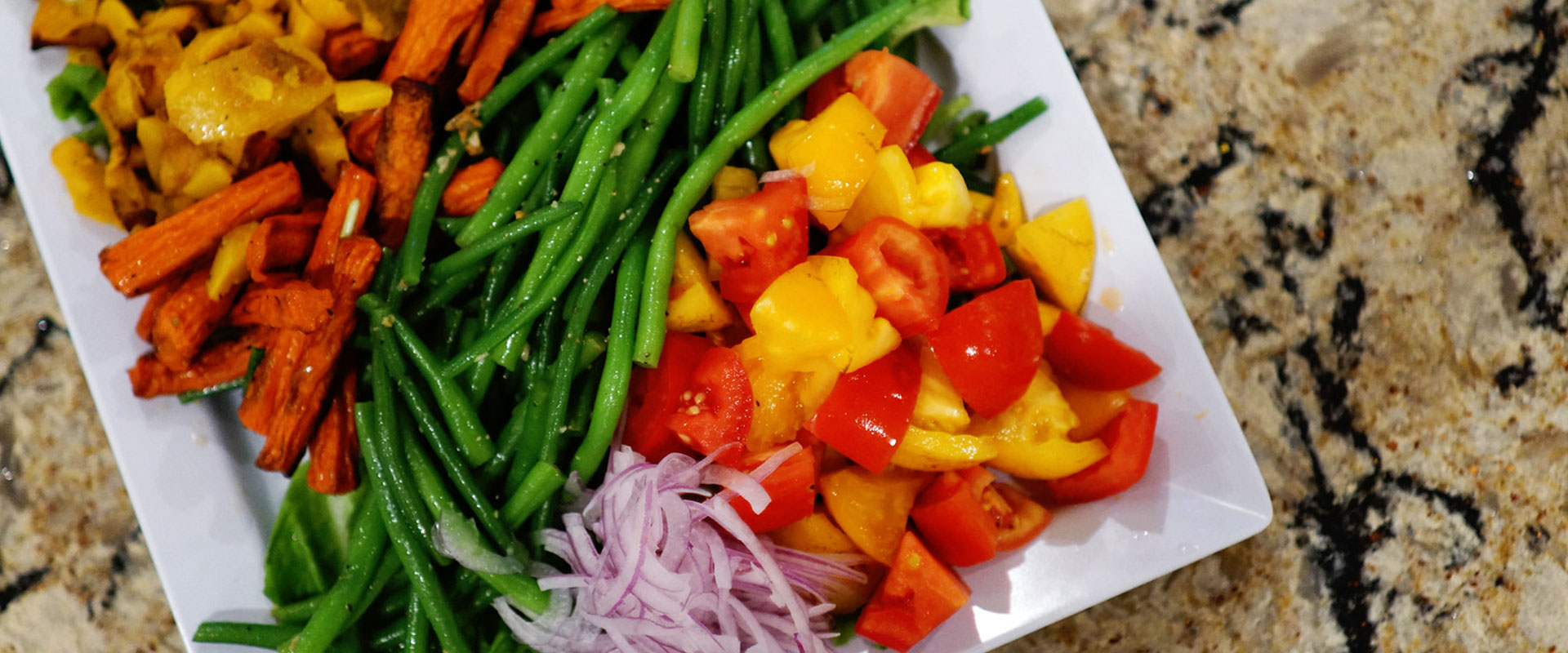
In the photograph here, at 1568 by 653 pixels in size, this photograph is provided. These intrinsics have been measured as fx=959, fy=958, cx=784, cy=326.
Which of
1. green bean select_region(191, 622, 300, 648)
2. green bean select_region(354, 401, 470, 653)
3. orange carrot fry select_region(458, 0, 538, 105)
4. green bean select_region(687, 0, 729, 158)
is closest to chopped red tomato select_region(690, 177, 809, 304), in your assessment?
green bean select_region(687, 0, 729, 158)

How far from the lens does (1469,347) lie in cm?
239

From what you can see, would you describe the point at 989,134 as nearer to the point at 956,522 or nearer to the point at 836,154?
the point at 836,154

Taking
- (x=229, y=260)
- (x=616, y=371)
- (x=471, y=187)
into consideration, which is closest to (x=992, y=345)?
(x=616, y=371)

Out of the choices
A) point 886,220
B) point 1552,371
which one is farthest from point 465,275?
point 1552,371

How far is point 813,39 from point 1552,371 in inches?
78.7

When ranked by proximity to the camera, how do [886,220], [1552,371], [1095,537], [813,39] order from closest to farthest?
[886,220] < [1095,537] < [813,39] < [1552,371]

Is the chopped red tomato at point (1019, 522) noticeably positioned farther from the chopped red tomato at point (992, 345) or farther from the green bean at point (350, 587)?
the green bean at point (350, 587)

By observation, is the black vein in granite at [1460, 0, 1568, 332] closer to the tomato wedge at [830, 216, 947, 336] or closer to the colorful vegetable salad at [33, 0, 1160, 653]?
the colorful vegetable salad at [33, 0, 1160, 653]

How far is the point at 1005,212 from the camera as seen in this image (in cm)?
216

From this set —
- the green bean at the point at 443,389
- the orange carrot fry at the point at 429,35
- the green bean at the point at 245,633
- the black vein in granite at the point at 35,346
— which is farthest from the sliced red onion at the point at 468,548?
the black vein in granite at the point at 35,346

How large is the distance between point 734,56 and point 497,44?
1.69 ft

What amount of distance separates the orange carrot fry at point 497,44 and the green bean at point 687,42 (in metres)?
0.36

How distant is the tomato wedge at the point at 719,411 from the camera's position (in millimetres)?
1836

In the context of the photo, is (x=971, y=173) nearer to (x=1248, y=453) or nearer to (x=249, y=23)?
(x=1248, y=453)
